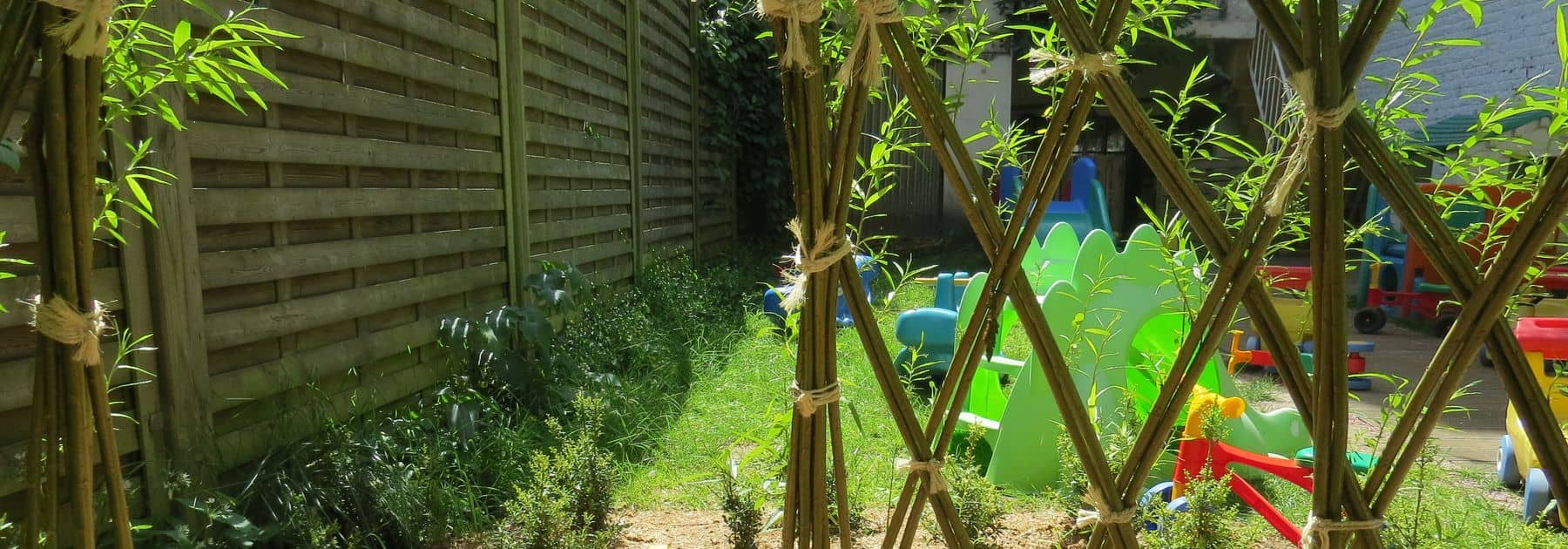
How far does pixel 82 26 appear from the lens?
0.74m

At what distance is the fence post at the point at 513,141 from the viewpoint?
12.3 ft

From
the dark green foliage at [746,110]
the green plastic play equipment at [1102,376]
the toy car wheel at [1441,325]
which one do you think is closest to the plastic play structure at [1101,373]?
the green plastic play equipment at [1102,376]

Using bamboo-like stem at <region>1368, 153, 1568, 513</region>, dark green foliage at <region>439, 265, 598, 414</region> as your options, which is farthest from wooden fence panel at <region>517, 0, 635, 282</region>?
bamboo-like stem at <region>1368, 153, 1568, 513</region>

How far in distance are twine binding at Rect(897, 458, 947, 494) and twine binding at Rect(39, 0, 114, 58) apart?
1.02 meters

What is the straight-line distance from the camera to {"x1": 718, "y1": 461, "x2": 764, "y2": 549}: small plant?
2.24 m

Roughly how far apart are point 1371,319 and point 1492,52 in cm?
337

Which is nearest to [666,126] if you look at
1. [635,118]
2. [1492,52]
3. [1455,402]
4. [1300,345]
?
[635,118]

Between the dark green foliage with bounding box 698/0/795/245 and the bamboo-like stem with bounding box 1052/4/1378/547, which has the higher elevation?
the dark green foliage with bounding box 698/0/795/245

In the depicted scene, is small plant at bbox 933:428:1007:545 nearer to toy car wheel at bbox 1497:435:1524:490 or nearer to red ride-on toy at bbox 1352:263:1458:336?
toy car wheel at bbox 1497:435:1524:490

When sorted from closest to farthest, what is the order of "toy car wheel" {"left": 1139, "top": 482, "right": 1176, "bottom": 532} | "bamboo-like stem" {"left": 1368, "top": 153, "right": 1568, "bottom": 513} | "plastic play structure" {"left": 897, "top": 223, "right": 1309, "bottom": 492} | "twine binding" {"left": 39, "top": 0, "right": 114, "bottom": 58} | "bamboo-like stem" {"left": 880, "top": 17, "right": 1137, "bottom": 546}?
"twine binding" {"left": 39, "top": 0, "right": 114, "bottom": 58} → "bamboo-like stem" {"left": 1368, "top": 153, "right": 1568, "bottom": 513} → "bamboo-like stem" {"left": 880, "top": 17, "right": 1137, "bottom": 546} → "toy car wheel" {"left": 1139, "top": 482, "right": 1176, "bottom": 532} → "plastic play structure" {"left": 897, "top": 223, "right": 1309, "bottom": 492}

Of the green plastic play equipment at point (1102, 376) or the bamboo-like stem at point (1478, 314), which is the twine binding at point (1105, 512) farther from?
the green plastic play equipment at point (1102, 376)

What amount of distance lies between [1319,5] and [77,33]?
1178 mm

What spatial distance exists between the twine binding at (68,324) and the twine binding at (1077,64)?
3.34ft

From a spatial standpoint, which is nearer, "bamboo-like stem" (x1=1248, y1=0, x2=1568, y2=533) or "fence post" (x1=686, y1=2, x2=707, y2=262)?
"bamboo-like stem" (x1=1248, y1=0, x2=1568, y2=533)
